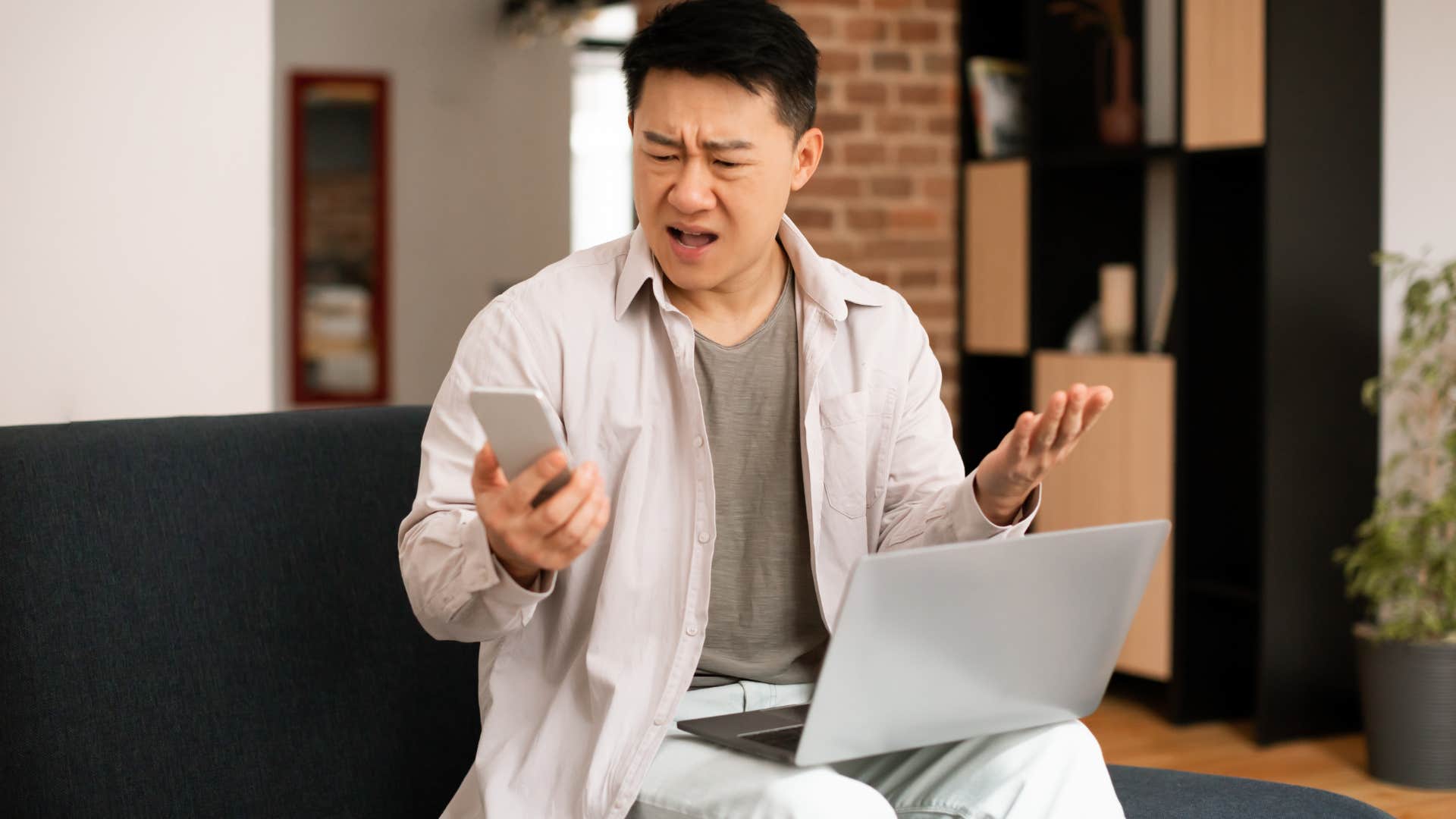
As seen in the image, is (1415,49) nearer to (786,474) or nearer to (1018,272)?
(1018,272)

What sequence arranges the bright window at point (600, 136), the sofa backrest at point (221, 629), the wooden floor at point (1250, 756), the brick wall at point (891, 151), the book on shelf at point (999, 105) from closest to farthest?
the sofa backrest at point (221, 629) < the wooden floor at point (1250, 756) < the brick wall at point (891, 151) < the book on shelf at point (999, 105) < the bright window at point (600, 136)

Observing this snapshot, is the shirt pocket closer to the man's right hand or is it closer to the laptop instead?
the laptop

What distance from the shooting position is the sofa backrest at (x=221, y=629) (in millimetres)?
1634

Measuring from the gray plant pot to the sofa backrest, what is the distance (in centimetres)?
229

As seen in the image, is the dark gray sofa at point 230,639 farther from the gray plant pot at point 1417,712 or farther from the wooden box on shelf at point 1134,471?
the wooden box on shelf at point 1134,471

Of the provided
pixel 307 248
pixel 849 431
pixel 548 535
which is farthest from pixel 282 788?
pixel 307 248

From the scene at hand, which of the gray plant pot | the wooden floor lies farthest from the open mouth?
the gray plant pot

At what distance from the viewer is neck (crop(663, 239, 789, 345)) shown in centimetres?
183

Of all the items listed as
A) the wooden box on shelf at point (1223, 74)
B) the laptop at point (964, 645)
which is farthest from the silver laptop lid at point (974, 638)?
the wooden box on shelf at point (1223, 74)

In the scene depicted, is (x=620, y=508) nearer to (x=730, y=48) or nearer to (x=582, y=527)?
(x=582, y=527)

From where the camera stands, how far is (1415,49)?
369cm

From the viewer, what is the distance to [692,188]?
5.47 feet

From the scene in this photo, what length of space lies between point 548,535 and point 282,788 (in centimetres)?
64

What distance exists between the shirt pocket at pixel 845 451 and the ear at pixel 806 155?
0.26 meters
